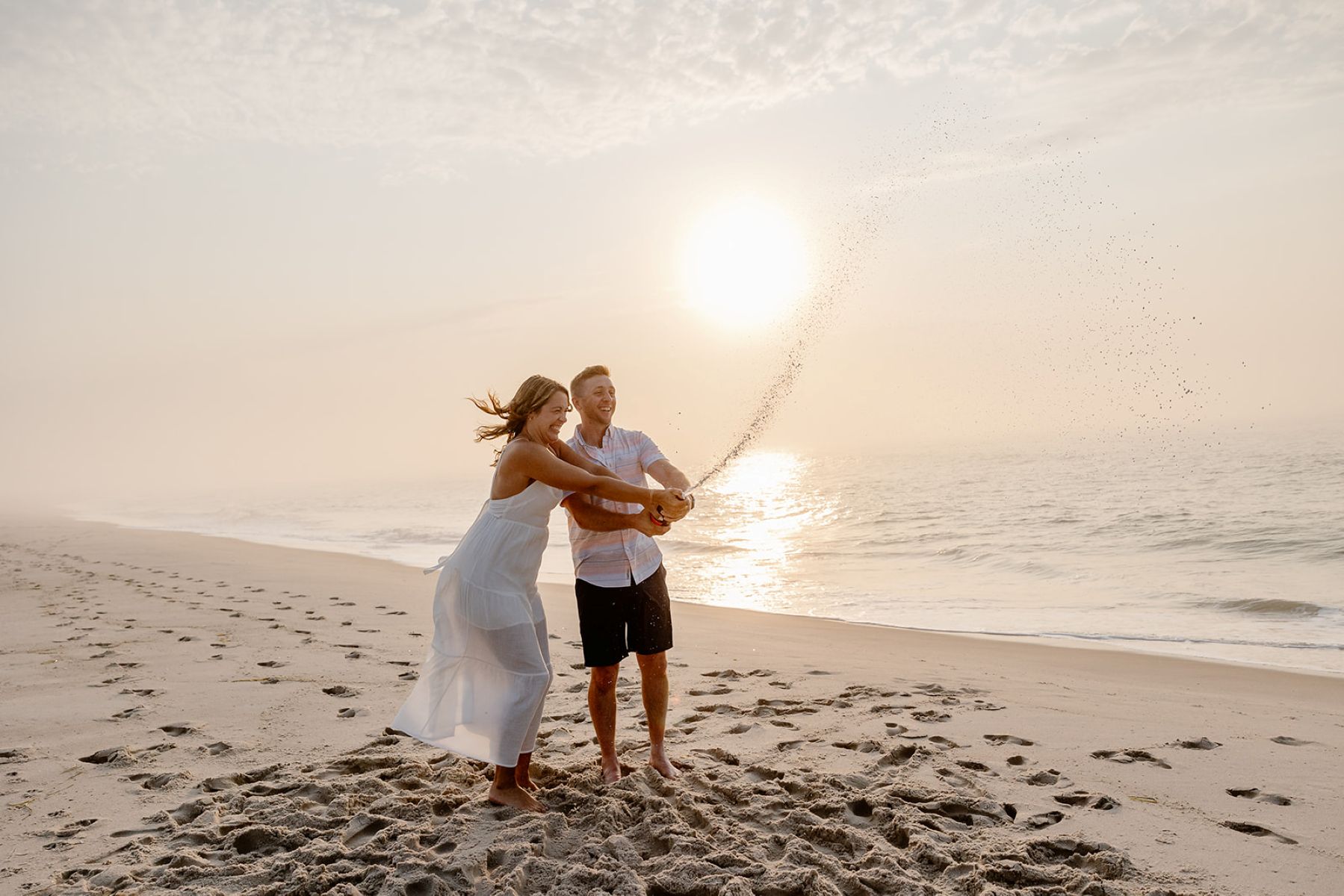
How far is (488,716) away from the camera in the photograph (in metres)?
3.85

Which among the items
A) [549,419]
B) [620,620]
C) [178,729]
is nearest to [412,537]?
[178,729]

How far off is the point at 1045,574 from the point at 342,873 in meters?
12.2

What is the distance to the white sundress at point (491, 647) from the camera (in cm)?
382

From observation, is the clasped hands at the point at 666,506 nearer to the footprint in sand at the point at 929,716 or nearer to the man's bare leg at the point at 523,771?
the man's bare leg at the point at 523,771

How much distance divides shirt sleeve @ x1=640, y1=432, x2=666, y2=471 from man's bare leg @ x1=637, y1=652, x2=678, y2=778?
93 centimetres

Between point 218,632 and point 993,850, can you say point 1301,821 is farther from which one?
point 218,632

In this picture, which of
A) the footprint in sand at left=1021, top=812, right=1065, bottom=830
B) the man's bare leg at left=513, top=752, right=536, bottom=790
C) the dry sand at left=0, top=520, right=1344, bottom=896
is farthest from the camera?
the man's bare leg at left=513, top=752, right=536, bottom=790

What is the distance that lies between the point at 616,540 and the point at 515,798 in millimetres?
1230

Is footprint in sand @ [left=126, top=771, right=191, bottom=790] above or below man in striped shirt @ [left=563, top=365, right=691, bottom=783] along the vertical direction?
below

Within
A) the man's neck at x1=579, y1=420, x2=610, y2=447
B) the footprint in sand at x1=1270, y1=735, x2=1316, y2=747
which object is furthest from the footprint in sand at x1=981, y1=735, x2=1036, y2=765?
the man's neck at x1=579, y1=420, x2=610, y2=447

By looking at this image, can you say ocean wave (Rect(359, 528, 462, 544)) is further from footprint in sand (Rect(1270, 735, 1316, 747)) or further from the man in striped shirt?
footprint in sand (Rect(1270, 735, 1316, 747))

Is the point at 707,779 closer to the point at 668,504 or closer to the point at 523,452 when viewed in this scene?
the point at 668,504

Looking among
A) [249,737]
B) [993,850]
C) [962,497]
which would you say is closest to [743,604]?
[249,737]

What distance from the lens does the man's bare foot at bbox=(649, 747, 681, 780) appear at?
166 inches
